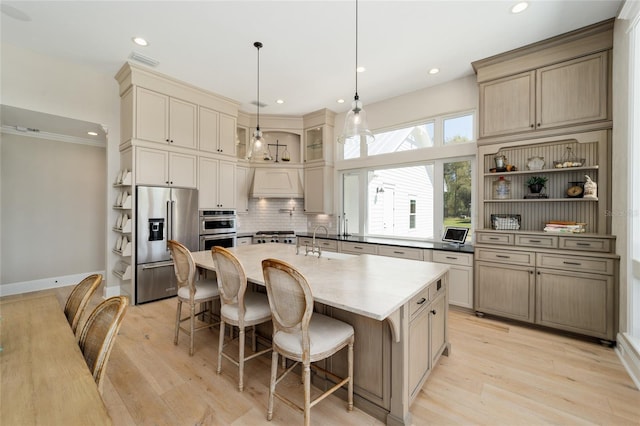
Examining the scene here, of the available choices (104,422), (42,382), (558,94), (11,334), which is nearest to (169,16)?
(11,334)

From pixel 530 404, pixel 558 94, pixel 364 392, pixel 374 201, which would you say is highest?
pixel 558 94

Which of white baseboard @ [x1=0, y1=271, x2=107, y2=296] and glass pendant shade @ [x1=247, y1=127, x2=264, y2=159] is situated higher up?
glass pendant shade @ [x1=247, y1=127, x2=264, y2=159]

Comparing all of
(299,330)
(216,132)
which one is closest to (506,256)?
(299,330)

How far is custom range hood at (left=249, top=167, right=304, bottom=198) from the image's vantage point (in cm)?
547

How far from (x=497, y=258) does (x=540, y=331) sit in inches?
35.1

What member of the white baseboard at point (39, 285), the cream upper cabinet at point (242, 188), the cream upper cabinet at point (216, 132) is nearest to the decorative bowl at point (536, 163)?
the cream upper cabinet at point (216, 132)

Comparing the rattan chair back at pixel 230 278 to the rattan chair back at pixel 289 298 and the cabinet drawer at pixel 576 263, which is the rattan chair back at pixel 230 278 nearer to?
the rattan chair back at pixel 289 298

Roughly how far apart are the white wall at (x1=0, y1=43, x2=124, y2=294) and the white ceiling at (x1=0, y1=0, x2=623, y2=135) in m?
0.16

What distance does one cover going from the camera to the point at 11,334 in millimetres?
1323

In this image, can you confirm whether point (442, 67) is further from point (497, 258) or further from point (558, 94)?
point (497, 258)

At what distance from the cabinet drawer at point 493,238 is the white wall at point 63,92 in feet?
17.3

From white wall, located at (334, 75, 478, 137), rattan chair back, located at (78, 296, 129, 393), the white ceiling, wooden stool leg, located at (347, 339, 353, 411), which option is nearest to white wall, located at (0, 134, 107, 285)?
the white ceiling

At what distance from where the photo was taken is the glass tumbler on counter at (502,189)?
3488mm

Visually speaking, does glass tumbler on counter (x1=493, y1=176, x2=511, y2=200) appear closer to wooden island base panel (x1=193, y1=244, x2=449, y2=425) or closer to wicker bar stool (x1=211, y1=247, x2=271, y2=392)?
wooden island base panel (x1=193, y1=244, x2=449, y2=425)
